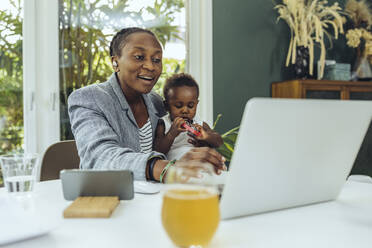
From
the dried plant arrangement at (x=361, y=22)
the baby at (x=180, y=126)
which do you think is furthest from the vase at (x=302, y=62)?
the baby at (x=180, y=126)

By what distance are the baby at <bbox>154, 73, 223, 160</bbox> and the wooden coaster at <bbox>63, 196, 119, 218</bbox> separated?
33.7 inches

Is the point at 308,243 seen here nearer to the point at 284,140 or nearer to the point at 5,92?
the point at 284,140

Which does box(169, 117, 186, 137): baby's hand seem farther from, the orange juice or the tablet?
the orange juice

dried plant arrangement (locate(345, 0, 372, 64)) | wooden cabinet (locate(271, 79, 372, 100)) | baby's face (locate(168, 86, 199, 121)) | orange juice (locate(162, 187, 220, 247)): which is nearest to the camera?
orange juice (locate(162, 187, 220, 247))

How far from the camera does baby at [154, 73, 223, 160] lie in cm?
161

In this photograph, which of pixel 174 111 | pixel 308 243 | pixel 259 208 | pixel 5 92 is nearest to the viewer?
pixel 308 243

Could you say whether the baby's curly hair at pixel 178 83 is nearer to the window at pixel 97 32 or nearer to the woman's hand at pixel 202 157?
the window at pixel 97 32

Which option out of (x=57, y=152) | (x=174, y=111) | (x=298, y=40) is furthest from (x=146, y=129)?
(x=298, y=40)

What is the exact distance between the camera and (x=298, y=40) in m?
2.77

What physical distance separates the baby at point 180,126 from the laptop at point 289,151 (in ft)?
2.72

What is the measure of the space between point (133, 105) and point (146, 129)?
14 cm

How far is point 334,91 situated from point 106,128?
2.16 meters

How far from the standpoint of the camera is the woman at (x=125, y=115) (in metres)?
1.00

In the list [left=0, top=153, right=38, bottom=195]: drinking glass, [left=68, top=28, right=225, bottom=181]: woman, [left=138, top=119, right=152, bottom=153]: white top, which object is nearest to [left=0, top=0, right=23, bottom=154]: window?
[left=68, top=28, right=225, bottom=181]: woman
